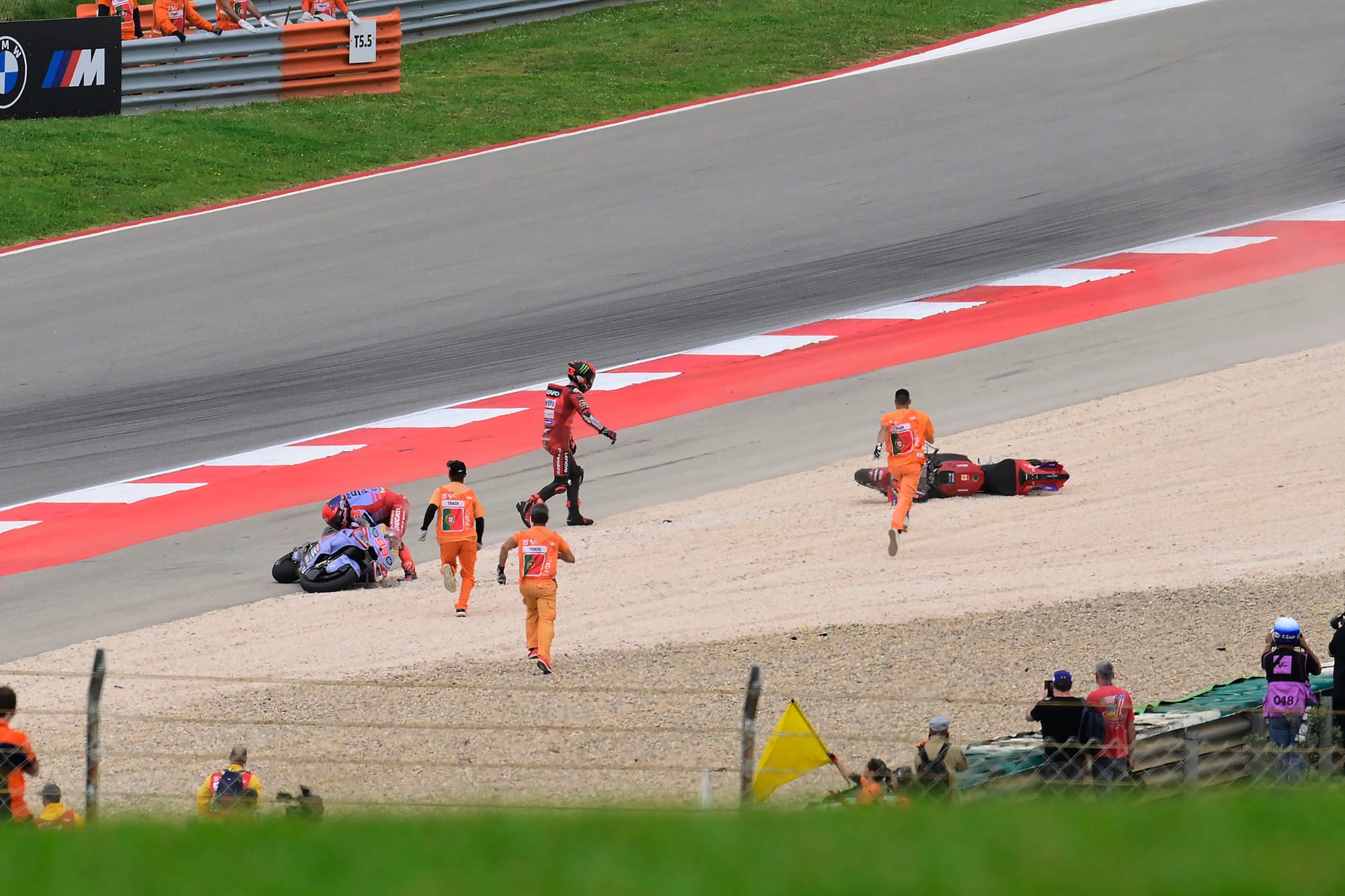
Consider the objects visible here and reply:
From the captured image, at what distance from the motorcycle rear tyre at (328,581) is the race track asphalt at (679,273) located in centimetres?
43

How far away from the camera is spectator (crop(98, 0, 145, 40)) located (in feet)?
90.4

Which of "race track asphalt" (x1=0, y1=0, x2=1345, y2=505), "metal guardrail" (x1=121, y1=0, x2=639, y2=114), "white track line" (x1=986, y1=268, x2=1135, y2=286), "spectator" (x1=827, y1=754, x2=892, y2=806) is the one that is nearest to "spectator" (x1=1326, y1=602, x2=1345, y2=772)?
"spectator" (x1=827, y1=754, x2=892, y2=806)

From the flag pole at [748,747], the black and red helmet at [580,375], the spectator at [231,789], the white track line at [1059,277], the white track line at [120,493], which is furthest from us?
the white track line at [1059,277]

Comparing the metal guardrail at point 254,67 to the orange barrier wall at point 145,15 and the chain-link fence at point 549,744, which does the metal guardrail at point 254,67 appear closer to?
the orange barrier wall at point 145,15

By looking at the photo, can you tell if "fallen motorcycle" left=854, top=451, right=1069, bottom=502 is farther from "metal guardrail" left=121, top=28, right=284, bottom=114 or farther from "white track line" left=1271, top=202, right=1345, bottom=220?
"metal guardrail" left=121, top=28, right=284, bottom=114

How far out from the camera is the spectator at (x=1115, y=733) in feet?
31.3

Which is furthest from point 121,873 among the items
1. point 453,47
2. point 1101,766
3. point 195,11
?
point 453,47

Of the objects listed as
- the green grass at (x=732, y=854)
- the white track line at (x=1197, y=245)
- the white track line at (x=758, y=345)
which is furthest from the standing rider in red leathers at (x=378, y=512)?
the white track line at (x=1197, y=245)

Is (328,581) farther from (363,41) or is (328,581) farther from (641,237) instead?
(363,41)

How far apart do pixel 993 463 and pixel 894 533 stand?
97.2 inches

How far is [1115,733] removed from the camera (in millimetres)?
9992

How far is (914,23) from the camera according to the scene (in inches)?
1309

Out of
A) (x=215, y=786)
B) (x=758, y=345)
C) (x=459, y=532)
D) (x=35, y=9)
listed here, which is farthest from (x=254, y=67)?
(x=215, y=786)

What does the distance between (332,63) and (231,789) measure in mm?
21801
